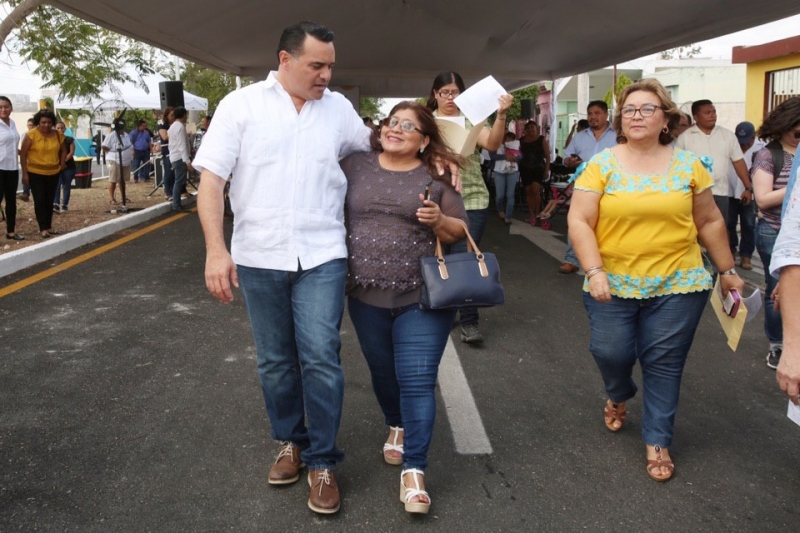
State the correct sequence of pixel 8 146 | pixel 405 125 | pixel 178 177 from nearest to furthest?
1. pixel 405 125
2. pixel 8 146
3. pixel 178 177

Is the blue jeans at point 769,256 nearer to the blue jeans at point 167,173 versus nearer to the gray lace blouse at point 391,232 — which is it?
the gray lace blouse at point 391,232

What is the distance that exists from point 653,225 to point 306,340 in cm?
159

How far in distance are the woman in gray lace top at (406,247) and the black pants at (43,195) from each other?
817cm

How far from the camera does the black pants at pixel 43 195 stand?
9977mm

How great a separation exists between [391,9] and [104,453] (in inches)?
374

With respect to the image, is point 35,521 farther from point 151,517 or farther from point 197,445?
point 197,445

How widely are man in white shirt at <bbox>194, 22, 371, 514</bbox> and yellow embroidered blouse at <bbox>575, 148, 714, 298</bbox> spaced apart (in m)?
1.23

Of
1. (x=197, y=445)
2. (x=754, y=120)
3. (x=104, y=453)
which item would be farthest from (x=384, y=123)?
(x=754, y=120)

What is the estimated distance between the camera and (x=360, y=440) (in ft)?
12.4

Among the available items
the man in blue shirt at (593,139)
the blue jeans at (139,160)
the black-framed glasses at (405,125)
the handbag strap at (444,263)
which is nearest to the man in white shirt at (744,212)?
the man in blue shirt at (593,139)

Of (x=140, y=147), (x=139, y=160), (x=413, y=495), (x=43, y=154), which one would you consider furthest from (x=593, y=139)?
(x=139, y=160)

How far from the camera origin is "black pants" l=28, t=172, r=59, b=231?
9977 mm

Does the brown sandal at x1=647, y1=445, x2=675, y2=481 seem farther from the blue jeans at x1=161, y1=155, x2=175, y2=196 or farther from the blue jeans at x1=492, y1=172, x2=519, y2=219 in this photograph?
the blue jeans at x1=161, y1=155, x2=175, y2=196

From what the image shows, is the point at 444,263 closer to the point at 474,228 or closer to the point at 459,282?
the point at 459,282
